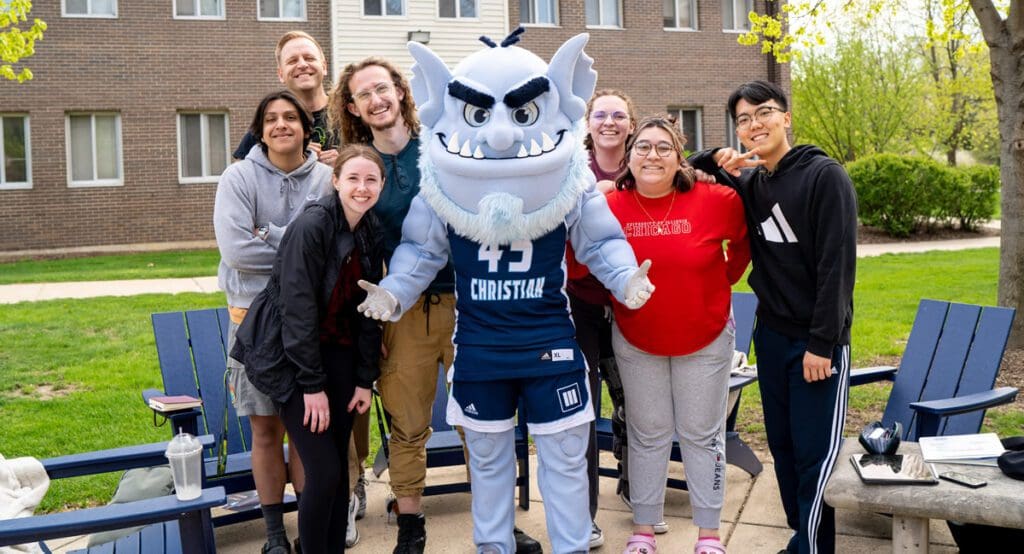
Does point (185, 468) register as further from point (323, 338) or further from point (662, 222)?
point (662, 222)

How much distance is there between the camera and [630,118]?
4.45 m

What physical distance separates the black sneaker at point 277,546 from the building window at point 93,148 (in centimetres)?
1569

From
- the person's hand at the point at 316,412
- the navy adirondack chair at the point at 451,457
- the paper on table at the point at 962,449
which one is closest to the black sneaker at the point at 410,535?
the navy adirondack chair at the point at 451,457

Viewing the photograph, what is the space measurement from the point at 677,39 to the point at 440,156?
18.8m

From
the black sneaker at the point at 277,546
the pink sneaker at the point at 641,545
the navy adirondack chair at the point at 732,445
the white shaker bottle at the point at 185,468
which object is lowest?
the pink sneaker at the point at 641,545

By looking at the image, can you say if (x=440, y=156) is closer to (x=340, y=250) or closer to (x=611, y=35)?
(x=340, y=250)

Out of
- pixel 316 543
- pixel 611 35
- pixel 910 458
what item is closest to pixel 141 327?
pixel 316 543

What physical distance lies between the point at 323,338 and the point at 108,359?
545 centimetres

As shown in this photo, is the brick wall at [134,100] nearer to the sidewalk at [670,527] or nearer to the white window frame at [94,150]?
the white window frame at [94,150]

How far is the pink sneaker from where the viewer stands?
4066mm

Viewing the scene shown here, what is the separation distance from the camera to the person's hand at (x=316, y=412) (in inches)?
143

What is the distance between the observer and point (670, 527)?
4523 millimetres

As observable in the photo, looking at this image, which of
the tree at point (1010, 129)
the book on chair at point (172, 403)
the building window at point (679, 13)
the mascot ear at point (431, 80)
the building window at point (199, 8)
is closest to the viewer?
the mascot ear at point (431, 80)

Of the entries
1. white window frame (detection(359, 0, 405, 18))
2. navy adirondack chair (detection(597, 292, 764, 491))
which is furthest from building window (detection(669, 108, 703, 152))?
navy adirondack chair (detection(597, 292, 764, 491))
